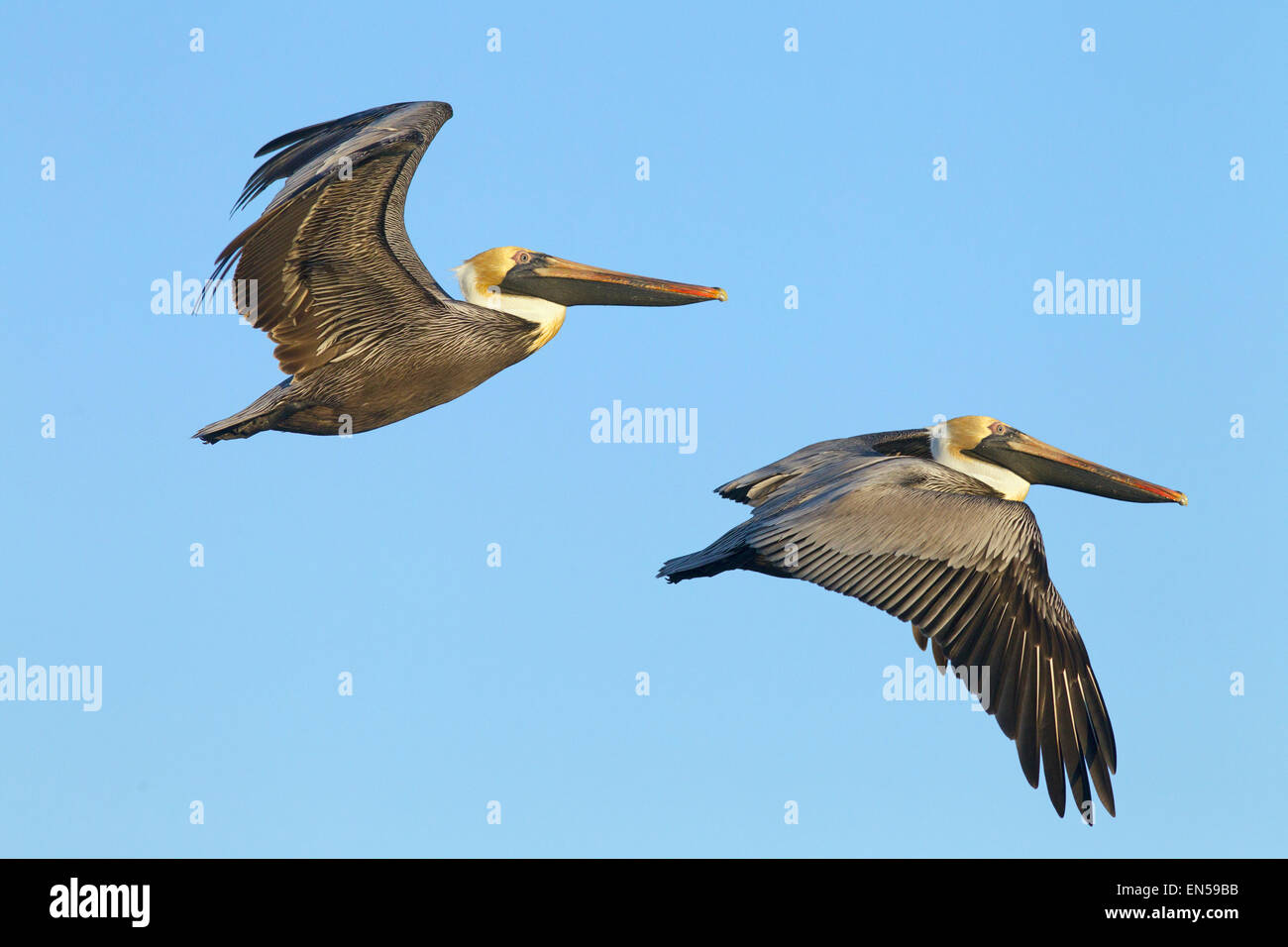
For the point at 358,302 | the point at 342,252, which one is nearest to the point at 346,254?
the point at 342,252

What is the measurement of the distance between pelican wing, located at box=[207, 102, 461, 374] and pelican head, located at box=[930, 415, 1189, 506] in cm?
312

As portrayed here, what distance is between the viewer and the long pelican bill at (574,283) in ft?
38.3

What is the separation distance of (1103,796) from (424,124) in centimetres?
519

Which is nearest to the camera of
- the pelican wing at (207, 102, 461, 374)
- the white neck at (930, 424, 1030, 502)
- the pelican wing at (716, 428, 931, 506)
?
the pelican wing at (207, 102, 461, 374)

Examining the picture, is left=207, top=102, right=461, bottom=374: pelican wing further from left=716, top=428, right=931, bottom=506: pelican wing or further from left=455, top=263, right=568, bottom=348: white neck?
left=716, top=428, right=931, bottom=506: pelican wing

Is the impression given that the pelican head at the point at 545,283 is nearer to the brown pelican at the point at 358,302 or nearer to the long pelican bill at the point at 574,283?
the long pelican bill at the point at 574,283

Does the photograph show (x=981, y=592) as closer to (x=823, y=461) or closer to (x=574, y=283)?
(x=823, y=461)

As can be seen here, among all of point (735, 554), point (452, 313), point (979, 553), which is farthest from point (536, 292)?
point (979, 553)

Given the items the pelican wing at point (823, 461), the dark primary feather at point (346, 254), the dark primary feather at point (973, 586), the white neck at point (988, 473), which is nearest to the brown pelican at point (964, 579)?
the dark primary feather at point (973, 586)

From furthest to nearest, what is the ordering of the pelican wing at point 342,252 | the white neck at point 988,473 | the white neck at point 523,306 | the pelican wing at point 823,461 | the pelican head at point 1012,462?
the white neck at point 523,306, the white neck at point 988,473, the pelican head at point 1012,462, the pelican wing at point 823,461, the pelican wing at point 342,252

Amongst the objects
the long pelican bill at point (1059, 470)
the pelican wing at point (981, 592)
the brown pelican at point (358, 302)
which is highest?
the brown pelican at point (358, 302)

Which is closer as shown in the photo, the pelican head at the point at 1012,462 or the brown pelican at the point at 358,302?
the brown pelican at the point at 358,302

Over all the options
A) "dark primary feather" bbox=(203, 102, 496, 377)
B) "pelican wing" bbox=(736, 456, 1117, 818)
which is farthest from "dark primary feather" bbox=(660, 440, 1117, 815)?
"dark primary feather" bbox=(203, 102, 496, 377)

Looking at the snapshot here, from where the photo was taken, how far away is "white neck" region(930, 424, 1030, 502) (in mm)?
11211
